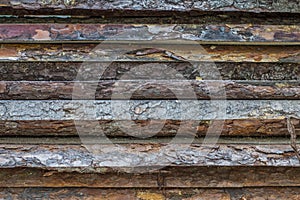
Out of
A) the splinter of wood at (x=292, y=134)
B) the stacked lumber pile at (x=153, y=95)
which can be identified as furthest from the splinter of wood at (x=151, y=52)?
the splinter of wood at (x=292, y=134)

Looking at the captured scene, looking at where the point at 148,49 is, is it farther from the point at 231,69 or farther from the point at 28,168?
→ the point at 28,168

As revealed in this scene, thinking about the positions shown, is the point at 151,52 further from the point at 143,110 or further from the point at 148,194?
the point at 148,194

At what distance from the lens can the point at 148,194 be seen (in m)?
1.02

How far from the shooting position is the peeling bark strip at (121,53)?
100cm

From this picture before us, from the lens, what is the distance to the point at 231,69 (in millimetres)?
1031

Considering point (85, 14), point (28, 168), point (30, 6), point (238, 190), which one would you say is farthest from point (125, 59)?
point (238, 190)

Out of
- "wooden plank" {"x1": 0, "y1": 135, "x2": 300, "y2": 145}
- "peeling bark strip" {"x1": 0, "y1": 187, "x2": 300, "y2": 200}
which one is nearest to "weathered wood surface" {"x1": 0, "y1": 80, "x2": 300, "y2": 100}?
"wooden plank" {"x1": 0, "y1": 135, "x2": 300, "y2": 145}

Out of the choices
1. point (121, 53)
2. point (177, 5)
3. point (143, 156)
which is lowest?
point (143, 156)

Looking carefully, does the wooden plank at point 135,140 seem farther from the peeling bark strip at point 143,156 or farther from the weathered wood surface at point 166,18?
the weathered wood surface at point 166,18

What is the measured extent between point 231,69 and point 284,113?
0.20 metres

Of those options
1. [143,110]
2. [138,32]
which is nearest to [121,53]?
[138,32]

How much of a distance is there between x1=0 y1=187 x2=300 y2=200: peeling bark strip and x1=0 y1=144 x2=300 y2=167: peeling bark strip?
0.37 ft

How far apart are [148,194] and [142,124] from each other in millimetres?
217

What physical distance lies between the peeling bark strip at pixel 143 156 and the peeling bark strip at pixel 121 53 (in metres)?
0.26
